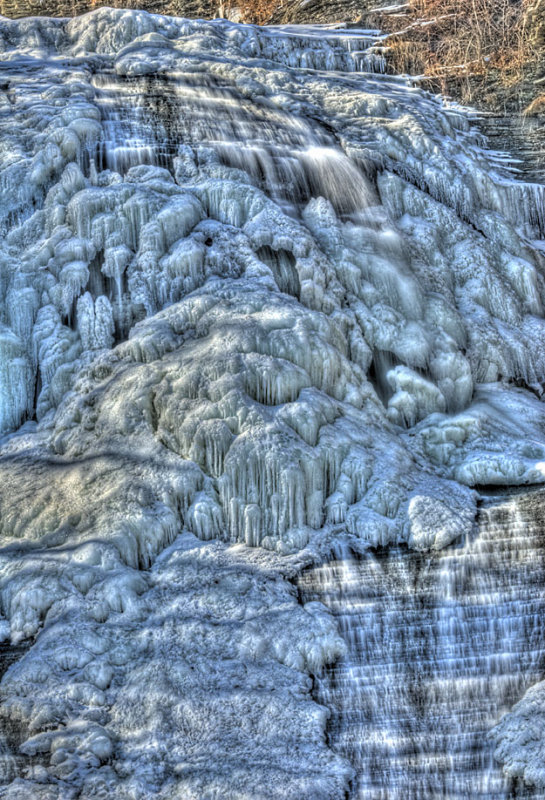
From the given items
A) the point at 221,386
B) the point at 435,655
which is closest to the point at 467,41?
the point at 221,386

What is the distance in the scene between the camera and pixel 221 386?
732 cm

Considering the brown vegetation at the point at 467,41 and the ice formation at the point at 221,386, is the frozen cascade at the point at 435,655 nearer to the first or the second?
the ice formation at the point at 221,386

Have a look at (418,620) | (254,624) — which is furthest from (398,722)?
(254,624)

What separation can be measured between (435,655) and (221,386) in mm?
2740

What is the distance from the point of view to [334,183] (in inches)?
408

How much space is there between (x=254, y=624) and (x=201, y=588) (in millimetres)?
512

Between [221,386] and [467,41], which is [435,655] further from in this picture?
[467,41]

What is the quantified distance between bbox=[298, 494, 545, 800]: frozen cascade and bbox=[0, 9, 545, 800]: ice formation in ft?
0.68

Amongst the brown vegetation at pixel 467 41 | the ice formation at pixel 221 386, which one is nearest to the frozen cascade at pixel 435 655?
the ice formation at pixel 221 386

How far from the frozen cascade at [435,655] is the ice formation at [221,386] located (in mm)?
206

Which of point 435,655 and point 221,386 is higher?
point 221,386

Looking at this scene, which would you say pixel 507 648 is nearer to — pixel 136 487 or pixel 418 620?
pixel 418 620

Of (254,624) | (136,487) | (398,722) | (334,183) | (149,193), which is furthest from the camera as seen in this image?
(334,183)

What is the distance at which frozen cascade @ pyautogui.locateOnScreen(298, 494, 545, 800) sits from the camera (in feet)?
17.9
